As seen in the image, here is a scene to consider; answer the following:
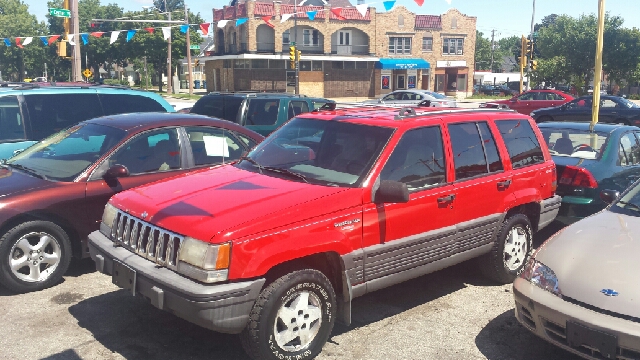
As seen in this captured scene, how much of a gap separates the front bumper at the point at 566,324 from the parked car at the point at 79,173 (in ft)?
12.2

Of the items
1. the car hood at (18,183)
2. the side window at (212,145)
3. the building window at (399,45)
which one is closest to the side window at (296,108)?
the side window at (212,145)

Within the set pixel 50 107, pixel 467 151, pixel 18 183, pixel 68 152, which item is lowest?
pixel 18 183

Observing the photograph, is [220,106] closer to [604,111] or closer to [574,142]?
[574,142]

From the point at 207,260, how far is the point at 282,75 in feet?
164

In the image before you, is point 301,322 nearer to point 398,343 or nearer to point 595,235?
point 398,343

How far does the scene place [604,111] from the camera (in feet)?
66.5

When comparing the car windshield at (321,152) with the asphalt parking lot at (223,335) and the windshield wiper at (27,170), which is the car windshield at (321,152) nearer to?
the asphalt parking lot at (223,335)

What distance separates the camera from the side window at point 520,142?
577 centimetres

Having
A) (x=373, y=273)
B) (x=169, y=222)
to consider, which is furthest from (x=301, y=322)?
(x=169, y=222)

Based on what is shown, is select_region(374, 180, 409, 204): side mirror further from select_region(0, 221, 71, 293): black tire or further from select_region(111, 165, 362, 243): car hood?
select_region(0, 221, 71, 293): black tire

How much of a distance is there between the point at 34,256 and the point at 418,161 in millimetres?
3573

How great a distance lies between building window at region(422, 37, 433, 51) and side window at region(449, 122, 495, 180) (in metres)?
53.7

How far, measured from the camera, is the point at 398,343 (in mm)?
4527

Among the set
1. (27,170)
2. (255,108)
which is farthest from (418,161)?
(255,108)
